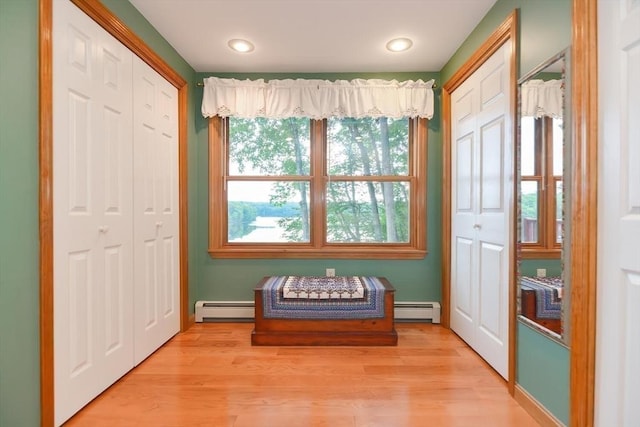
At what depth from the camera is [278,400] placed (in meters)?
1.87

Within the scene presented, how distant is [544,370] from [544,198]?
85cm

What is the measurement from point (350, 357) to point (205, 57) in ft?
8.78

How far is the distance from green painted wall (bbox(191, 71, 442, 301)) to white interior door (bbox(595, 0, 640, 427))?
5.86 feet

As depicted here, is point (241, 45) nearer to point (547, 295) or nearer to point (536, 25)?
point (536, 25)

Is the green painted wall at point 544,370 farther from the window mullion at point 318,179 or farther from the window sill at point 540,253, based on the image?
the window mullion at point 318,179

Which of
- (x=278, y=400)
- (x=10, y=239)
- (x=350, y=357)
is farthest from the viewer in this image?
(x=350, y=357)

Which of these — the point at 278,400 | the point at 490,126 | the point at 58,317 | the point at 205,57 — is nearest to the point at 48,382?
the point at 58,317

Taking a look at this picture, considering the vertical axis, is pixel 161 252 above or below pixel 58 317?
above

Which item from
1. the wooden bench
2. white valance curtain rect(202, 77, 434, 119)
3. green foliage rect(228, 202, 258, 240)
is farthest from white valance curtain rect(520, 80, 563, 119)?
green foliage rect(228, 202, 258, 240)

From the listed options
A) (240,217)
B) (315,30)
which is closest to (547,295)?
(315,30)

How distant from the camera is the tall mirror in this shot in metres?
Result: 1.51

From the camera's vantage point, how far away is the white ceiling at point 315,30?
2.11 meters

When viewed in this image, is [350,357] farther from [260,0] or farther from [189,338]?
[260,0]

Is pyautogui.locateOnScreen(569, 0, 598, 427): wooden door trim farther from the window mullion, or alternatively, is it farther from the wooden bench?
the window mullion
